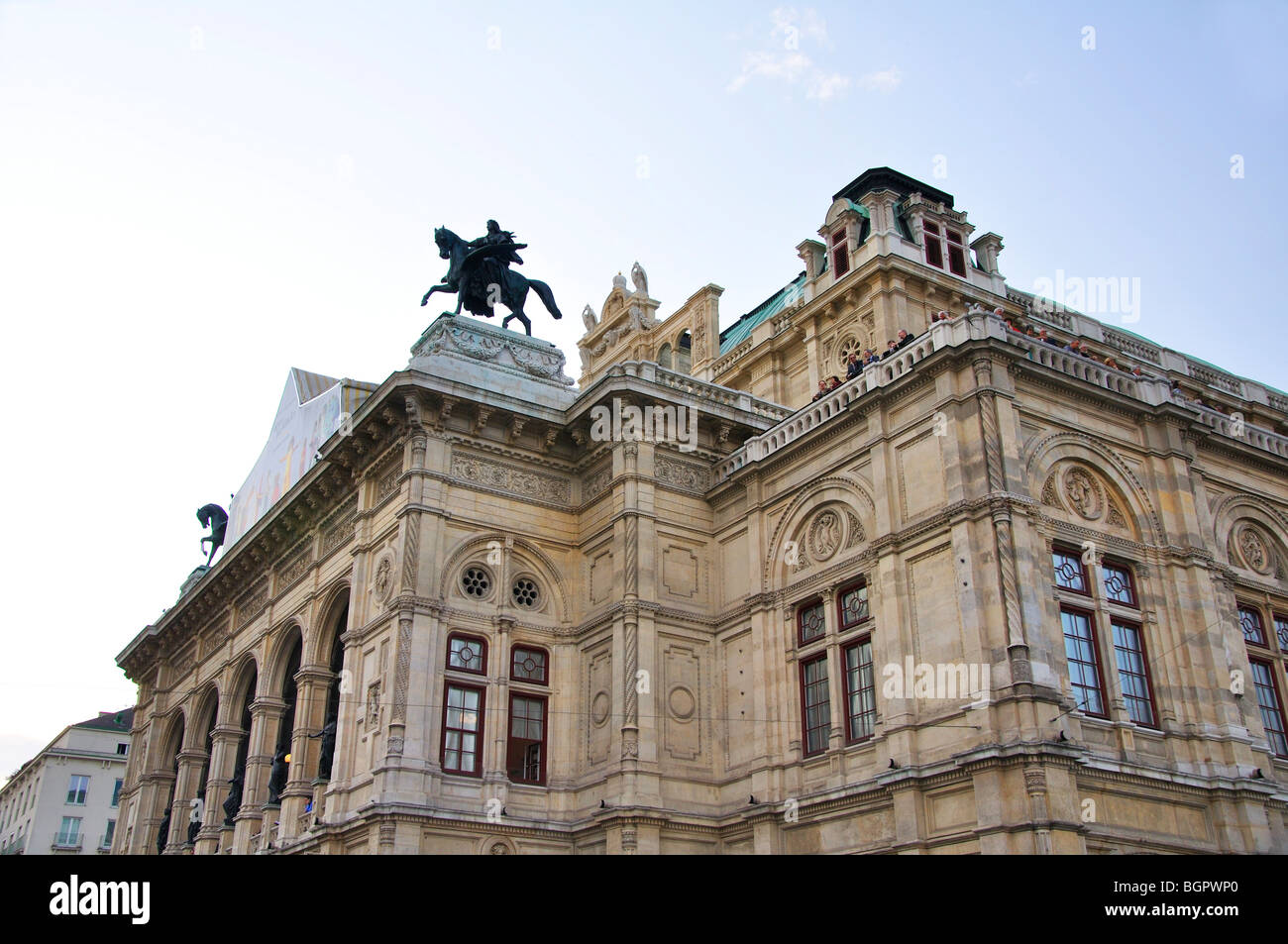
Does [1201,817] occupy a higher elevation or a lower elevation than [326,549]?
lower

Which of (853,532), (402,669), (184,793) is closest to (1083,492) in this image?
(853,532)

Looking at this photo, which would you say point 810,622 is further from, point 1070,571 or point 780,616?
point 1070,571

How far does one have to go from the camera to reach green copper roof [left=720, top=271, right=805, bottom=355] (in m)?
40.2

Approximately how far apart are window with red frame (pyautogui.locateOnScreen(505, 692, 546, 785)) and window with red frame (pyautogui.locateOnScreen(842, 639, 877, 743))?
22.0ft

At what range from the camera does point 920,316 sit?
114ft

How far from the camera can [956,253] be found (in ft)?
122

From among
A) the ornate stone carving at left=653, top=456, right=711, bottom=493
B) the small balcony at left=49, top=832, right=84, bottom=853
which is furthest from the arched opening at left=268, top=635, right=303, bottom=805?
the small balcony at left=49, top=832, right=84, bottom=853

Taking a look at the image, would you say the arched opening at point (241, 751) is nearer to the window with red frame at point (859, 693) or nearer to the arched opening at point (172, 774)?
the arched opening at point (172, 774)

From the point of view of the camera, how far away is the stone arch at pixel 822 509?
2448 centimetres

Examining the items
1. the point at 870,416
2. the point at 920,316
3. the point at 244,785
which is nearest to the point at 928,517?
the point at 870,416

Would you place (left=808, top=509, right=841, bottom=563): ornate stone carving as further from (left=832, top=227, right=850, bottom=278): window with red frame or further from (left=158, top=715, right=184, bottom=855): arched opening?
(left=158, top=715, right=184, bottom=855): arched opening

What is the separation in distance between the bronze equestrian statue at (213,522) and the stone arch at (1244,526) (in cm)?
3424
